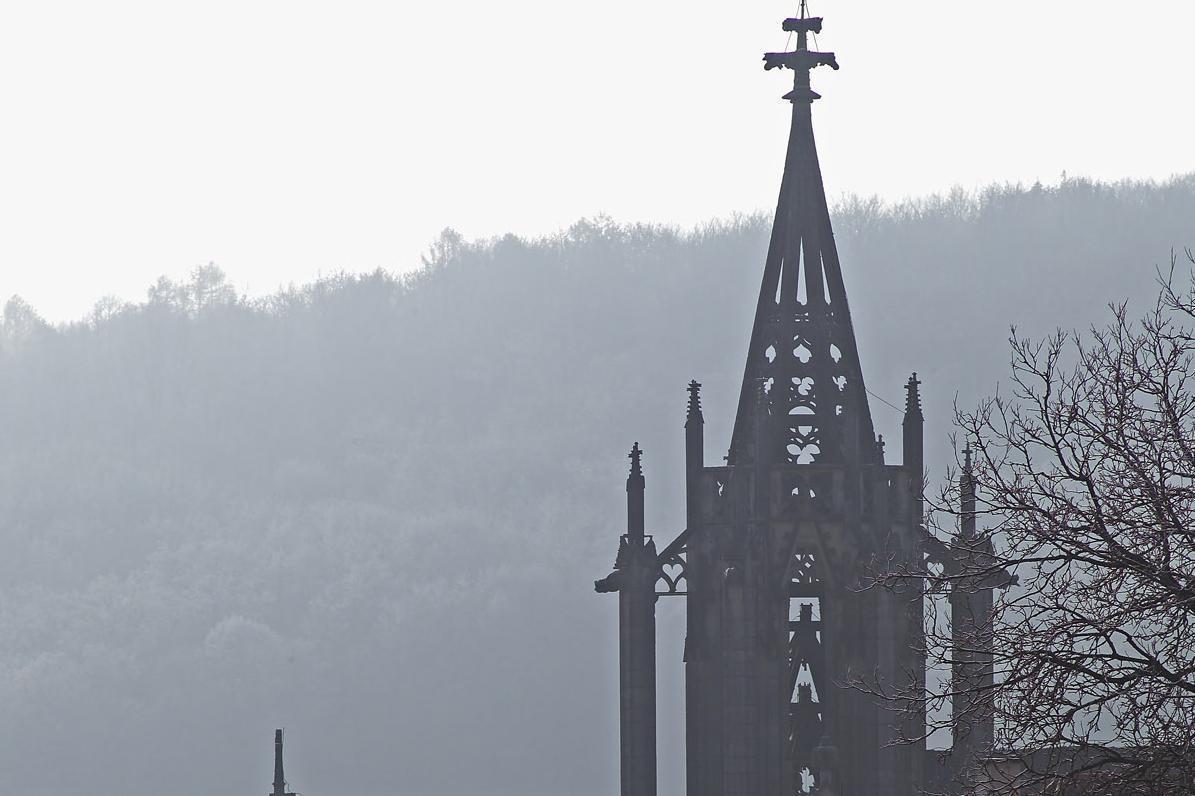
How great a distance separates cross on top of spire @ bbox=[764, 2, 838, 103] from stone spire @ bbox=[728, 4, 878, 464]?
0.05 feet

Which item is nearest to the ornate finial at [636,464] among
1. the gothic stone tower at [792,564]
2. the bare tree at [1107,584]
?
the gothic stone tower at [792,564]

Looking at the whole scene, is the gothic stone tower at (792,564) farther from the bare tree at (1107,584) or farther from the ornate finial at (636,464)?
the bare tree at (1107,584)

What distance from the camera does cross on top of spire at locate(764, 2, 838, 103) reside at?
40594 mm

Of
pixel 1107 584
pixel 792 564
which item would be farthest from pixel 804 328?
pixel 1107 584

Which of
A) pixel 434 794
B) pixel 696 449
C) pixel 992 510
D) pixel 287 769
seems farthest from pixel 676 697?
pixel 992 510

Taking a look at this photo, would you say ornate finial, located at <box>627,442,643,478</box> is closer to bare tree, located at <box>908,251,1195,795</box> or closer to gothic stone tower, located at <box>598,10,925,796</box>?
gothic stone tower, located at <box>598,10,925,796</box>

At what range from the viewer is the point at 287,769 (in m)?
185

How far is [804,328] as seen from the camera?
40.0 m

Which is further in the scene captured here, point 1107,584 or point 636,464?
point 636,464

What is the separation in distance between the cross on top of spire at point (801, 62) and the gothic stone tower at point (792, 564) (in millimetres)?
33

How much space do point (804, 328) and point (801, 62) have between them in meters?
4.39

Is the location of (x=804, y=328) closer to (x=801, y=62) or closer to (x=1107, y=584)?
(x=801, y=62)

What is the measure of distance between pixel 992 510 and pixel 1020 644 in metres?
1.22

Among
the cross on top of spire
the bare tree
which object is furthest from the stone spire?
the bare tree
